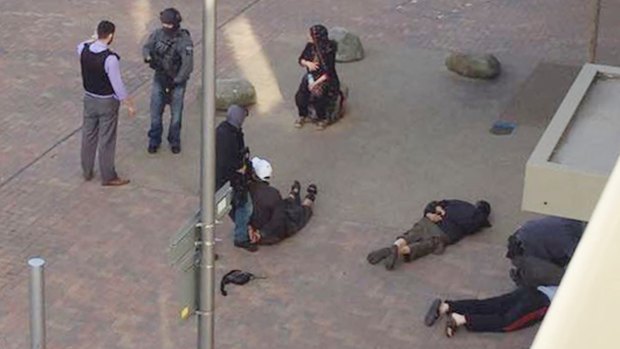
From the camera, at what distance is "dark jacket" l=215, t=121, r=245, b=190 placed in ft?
35.4

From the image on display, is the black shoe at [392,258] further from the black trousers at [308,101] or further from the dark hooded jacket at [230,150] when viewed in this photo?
the black trousers at [308,101]

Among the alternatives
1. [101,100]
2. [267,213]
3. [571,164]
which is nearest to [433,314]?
[267,213]

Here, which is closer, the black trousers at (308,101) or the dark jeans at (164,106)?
the dark jeans at (164,106)

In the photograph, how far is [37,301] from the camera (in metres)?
7.25

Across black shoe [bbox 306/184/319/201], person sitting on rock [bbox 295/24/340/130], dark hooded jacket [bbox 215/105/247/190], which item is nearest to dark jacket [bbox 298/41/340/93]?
person sitting on rock [bbox 295/24/340/130]

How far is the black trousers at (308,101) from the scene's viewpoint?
13906mm

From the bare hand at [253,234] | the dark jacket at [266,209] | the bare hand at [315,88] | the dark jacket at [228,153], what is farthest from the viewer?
the bare hand at [315,88]

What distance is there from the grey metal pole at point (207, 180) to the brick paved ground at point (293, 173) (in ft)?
7.58

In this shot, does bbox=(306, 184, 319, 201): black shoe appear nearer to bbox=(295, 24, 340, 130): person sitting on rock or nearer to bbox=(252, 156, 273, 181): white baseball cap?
bbox=(252, 156, 273, 181): white baseball cap

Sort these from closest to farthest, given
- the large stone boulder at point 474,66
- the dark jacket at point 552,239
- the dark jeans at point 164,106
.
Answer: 1. the dark jacket at point 552,239
2. the dark jeans at point 164,106
3. the large stone boulder at point 474,66

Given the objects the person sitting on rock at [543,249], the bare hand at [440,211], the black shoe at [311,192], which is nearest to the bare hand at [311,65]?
the black shoe at [311,192]

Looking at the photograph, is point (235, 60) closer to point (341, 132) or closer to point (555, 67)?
point (341, 132)

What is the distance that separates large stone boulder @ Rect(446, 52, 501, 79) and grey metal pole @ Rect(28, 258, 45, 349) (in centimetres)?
930

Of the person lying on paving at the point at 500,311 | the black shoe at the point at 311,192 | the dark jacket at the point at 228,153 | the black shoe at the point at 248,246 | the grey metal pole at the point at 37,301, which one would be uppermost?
the grey metal pole at the point at 37,301
